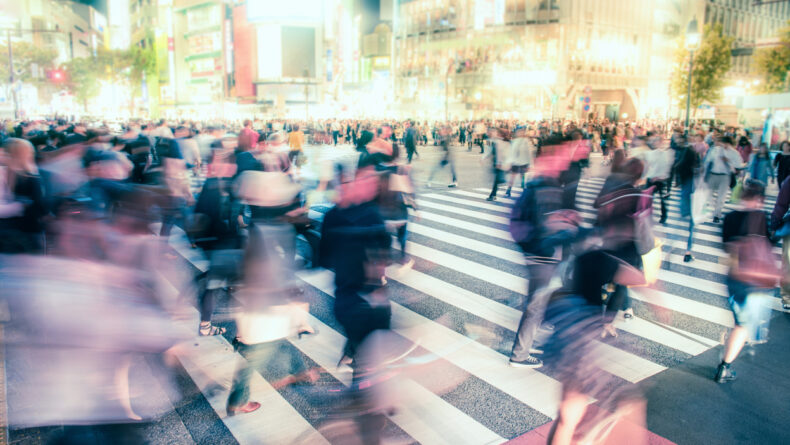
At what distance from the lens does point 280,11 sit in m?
88.8

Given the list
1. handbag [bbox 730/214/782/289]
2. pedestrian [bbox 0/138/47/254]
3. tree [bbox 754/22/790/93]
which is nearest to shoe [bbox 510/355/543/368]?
handbag [bbox 730/214/782/289]

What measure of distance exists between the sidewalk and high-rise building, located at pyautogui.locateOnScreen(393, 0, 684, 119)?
5347 cm

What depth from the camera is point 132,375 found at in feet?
14.4

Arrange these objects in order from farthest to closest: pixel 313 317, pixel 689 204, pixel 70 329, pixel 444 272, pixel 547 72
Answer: pixel 547 72 → pixel 689 204 → pixel 444 272 → pixel 313 317 → pixel 70 329

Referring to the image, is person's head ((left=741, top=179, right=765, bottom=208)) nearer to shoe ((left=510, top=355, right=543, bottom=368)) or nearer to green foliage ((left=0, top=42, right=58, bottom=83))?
shoe ((left=510, top=355, right=543, bottom=368))

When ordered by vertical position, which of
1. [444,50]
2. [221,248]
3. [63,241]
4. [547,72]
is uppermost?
[444,50]

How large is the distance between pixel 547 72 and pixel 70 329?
6322cm

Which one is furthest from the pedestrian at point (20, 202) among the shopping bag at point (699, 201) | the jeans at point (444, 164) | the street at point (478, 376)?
the jeans at point (444, 164)

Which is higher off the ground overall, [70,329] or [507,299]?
[70,329]

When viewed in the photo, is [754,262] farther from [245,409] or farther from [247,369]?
[245,409]

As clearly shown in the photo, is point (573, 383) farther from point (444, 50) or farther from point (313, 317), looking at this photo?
point (444, 50)

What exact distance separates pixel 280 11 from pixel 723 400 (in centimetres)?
9483

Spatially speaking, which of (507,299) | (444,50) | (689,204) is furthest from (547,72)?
(507,299)

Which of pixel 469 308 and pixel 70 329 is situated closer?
pixel 70 329
